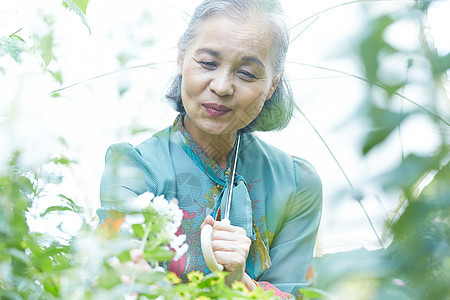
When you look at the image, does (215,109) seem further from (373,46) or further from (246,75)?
(373,46)

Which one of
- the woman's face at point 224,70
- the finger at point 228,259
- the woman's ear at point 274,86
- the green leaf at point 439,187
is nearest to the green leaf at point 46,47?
the woman's face at point 224,70

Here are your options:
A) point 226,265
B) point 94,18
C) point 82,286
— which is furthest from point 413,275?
point 94,18

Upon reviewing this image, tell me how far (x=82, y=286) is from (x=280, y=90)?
1243mm

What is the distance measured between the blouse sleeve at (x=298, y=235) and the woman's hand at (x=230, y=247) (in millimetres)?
384

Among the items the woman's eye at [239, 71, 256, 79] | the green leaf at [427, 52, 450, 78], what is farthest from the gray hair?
the green leaf at [427, 52, 450, 78]

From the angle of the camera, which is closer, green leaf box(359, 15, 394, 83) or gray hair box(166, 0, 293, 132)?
green leaf box(359, 15, 394, 83)

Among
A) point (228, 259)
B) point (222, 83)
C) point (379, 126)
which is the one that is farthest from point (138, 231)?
point (222, 83)

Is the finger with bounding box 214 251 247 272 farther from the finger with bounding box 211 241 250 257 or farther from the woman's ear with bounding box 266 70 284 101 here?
the woman's ear with bounding box 266 70 284 101

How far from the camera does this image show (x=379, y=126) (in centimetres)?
36

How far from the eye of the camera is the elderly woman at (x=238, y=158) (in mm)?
1338

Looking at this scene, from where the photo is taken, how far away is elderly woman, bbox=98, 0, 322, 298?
1338mm

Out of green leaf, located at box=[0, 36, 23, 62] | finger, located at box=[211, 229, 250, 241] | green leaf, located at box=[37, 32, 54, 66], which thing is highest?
green leaf, located at box=[0, 36, 23, 62]

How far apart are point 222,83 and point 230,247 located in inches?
17.1

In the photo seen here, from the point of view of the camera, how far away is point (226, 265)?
1112 mm
